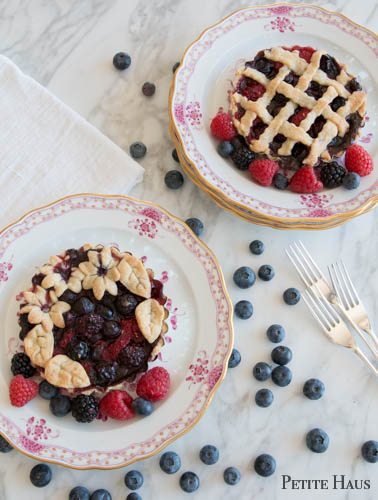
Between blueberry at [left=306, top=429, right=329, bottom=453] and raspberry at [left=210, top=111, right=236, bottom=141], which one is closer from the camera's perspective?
blueberry at [left=306, top=429, right=329, bottom=453]

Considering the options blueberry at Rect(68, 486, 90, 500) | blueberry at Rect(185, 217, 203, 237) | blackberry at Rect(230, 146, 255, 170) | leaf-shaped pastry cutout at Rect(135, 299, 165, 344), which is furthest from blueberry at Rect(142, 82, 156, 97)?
blueberry at Rect(68, 486, 90, 500)

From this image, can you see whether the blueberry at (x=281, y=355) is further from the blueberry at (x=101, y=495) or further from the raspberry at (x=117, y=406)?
the blueberry at (x=101, y=495)

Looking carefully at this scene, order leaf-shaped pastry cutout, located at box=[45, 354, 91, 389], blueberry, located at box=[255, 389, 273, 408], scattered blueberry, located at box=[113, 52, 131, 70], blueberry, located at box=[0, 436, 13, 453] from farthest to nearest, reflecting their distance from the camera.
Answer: scattered blueberry, located at box=[113, 52, 131, 70]
blueberry, located at box=[255, 389, 273, 408]
blueberry, located at box=[0, 436, 13, 453]
leaf-shaped pastry cutout, located at box=[45, 354, 91, 389]

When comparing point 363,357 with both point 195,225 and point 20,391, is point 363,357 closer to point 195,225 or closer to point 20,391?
point 195,225

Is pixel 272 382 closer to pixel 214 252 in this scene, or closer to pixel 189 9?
pixel 214 252

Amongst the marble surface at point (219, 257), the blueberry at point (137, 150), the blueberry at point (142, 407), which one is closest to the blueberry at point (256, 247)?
the marble surface at point (219, 257)

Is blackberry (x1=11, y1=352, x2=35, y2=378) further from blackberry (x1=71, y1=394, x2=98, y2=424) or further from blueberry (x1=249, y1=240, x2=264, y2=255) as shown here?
blueberry (x1=249, y1=240, x2=264, y2=255)
